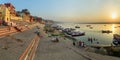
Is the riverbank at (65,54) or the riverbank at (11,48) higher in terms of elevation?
the riverbank at (11,48)

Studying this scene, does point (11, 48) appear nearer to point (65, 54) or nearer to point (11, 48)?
point (11, 48)

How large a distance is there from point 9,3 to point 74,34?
42171 mm

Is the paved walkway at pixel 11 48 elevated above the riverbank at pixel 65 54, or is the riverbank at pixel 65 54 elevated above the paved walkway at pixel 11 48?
the paved walkway at pixel 11 48

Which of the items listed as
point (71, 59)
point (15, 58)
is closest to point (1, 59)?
point (15, 58)

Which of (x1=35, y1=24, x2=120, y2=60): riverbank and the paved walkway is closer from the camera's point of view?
the paved walkway

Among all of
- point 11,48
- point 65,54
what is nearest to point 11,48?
point 11,48

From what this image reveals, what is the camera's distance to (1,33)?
32.5 meters

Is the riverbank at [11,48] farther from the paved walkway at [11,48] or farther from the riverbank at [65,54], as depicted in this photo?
the riverbank at [65,54]

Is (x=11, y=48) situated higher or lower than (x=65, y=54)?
higher

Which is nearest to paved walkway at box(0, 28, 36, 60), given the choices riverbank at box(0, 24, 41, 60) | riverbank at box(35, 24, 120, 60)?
riverbank at box(0, 24, 41, 60)

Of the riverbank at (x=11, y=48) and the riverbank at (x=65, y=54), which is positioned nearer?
the riverbank at (x=11, y=48)

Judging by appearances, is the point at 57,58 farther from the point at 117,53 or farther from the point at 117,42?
the point at 117,42

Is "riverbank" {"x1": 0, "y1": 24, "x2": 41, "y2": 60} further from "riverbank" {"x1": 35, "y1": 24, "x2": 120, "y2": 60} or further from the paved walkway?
"riverbank" {"x1": 35, "y1": 24, "x2": 120, "y2": 60}

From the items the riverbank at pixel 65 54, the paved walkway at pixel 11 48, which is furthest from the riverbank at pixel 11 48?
the riverbank at pixel 65 54
